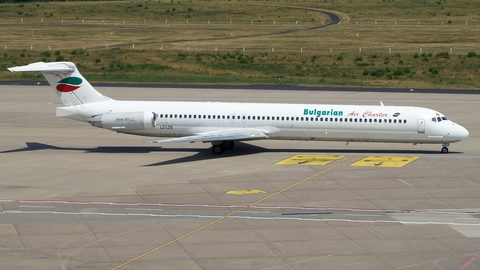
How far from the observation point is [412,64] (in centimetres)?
9200

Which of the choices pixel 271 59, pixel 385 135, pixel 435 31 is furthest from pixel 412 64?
pixel 385 135

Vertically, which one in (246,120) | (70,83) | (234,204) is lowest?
(234,204)

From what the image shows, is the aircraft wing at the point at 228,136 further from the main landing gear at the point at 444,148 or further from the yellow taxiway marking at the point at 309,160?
the main landing gear at the point at 444,148

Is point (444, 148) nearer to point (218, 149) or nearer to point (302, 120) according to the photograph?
point (302, 120)

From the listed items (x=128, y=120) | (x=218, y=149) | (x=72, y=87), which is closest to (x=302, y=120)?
(x=218, y=149)

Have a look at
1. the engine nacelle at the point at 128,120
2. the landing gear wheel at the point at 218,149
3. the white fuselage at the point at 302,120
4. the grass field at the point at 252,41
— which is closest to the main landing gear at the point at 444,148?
the white fuselage at the point at 302,120

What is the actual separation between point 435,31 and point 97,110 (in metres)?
86.5

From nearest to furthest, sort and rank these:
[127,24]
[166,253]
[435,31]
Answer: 1. [166,253]
2. [435,31]
3. [127,24]

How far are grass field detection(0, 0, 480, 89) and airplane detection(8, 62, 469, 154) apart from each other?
3471 cm

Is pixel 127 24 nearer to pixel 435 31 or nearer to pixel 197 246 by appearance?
pixel 435 31

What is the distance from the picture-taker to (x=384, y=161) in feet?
144

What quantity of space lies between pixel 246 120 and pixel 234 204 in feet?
41.3

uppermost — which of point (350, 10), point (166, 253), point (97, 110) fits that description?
point (350, 10)

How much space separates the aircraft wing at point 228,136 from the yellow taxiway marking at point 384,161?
6.31 m
